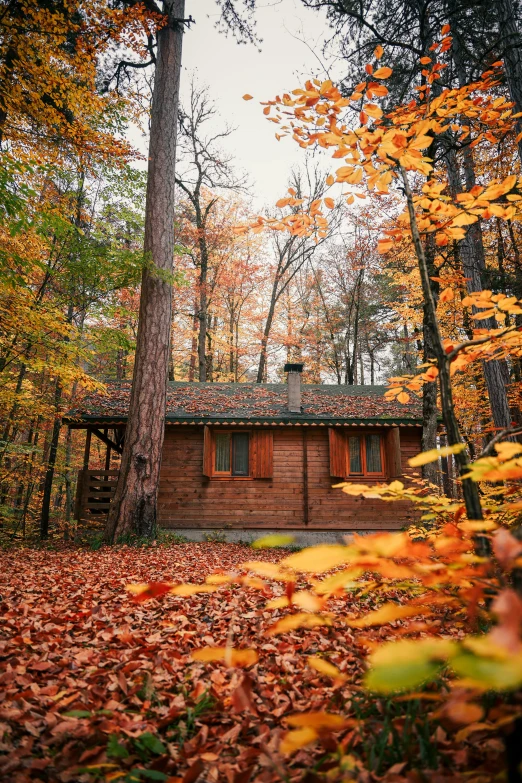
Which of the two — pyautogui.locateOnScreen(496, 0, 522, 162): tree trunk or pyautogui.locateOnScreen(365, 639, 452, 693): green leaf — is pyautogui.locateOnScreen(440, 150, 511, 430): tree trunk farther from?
pyautogui.locateOnScreen(365, 639, 452, 693): green leaf

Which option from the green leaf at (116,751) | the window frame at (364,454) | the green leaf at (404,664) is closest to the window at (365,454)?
the window frame at (364,454)

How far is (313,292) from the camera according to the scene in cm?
2439

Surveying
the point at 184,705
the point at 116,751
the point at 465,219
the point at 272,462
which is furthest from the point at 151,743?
the point at 272,462

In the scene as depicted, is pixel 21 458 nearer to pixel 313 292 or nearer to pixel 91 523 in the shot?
pixel 91 523

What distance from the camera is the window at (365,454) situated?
1117 cm

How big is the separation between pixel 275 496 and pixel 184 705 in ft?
30.2

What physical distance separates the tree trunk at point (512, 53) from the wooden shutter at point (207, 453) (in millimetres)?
8482

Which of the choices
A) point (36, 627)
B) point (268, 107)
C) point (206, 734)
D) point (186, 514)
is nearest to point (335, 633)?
point (206, 734)

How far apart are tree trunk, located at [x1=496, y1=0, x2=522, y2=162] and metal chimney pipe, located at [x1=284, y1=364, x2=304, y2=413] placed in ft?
24.3

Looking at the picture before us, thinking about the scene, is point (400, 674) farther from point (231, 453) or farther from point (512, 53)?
point (231, 453)

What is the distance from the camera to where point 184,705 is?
2.04 meters

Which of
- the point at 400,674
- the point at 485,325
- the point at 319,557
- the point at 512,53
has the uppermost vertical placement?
the point at 512,53

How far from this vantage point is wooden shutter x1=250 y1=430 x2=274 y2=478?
11.0m

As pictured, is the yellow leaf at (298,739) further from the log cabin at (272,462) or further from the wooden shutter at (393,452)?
the wooden shutter at (393,452)
